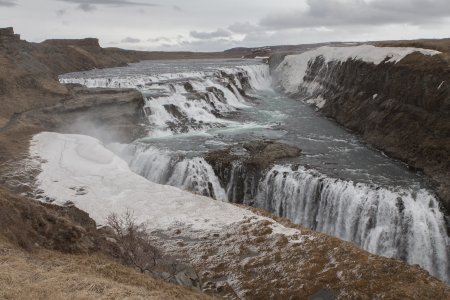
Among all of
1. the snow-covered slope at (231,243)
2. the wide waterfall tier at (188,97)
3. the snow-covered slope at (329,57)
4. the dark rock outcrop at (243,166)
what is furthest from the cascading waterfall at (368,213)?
the snow-covered slope at (329,57)

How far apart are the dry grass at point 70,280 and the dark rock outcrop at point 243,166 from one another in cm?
1497

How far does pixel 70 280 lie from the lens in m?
11.1

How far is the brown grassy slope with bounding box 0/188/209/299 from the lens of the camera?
1050 cm

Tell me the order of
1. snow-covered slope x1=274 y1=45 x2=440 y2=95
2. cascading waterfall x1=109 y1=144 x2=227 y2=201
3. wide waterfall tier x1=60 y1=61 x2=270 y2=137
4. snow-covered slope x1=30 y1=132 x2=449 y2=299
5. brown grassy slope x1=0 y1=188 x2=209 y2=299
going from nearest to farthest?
brown grassy slope x1=0 y1=188 x2=209 y2=299 < snow-covered slope x1=30 y1=132 x2=449 y2=299 < cascading waterfall x1=109 y1=144 x2=227 y2=201 < snow-covered slope x1=274 y1=45 x2=440 y2=95 < wide waterfall tier x1=60 y1=61 x2=270 y2=137

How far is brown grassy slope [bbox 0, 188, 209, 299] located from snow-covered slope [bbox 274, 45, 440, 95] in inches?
1270

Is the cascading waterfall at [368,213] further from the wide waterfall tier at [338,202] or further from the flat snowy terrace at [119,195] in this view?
the flat snowy terrace at [119,195]

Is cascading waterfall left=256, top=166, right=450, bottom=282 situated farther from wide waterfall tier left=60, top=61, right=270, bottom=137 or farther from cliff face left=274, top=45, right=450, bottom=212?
wide waterfall tier left=60, top=61, right=270, bottom=137

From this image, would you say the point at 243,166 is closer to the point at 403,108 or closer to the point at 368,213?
the point at 368,213

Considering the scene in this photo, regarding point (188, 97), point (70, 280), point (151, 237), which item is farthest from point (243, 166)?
point (188, 97)

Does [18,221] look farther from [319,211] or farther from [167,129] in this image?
[167,129]

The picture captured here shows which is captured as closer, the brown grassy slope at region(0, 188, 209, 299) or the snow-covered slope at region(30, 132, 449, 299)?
the brown grassy slope at region(0, 188, 209, 299)

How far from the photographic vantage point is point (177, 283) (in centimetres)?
1409

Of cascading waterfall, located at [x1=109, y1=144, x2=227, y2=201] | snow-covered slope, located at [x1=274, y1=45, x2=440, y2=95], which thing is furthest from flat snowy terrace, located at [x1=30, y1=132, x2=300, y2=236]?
snow-covered slope, located at [x1=274, y1=45, x2=440, y2=95]

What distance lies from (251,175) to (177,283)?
48.7 feet
